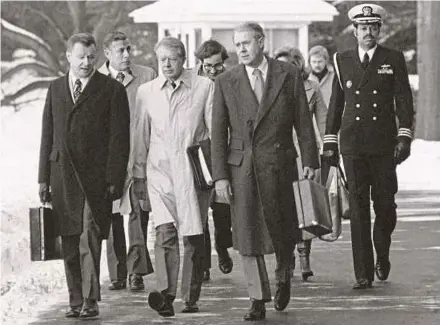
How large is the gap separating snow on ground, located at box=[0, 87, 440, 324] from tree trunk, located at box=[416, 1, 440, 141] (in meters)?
0.58

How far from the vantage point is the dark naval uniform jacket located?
39.6 feet

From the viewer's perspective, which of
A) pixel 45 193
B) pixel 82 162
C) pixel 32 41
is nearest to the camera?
pixel 82 162

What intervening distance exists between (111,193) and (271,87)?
1.29 metres

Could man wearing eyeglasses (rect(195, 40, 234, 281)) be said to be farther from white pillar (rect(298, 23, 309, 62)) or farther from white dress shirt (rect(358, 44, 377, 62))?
white pillar (rect(298, 23, 309, 62))

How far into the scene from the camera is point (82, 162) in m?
10.7

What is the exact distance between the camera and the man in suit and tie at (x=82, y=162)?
34.9 feet

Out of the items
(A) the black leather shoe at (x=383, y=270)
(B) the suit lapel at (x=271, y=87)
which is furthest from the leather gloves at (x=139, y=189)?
(A) the black leather shoe at (x=383, y=270)

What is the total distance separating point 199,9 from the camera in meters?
35.3

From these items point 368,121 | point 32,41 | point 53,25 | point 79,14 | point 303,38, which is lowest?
point 368,121

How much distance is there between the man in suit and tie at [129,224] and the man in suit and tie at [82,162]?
122 cm

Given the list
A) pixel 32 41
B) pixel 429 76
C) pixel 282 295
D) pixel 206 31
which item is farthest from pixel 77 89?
pixel 32 41

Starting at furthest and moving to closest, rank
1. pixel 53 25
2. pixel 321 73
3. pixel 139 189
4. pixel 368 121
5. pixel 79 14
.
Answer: pixel 53 25, pixel 79 14, pixel 321 73, pixel 368 121, pixel 139 189

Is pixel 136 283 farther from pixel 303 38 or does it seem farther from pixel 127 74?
pixel 303 38

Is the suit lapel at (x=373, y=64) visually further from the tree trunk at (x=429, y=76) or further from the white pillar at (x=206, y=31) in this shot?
the white pillar at (x=206, y=31)
